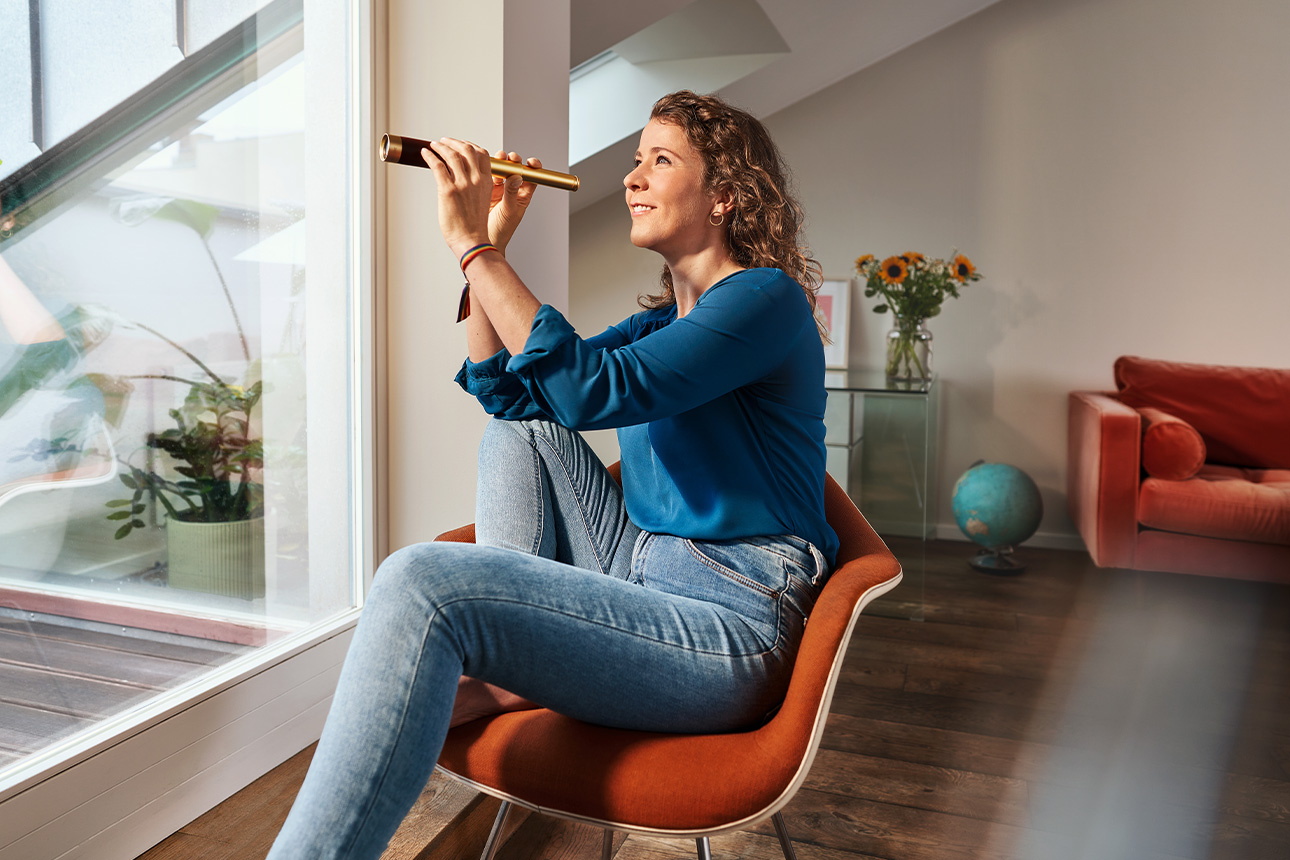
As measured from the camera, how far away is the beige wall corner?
5.49ft

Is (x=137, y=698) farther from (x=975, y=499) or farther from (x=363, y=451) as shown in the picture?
(x=975, y=499)

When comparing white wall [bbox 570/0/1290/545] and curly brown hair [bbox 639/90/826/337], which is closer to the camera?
curly brown hair [bbox 639/90/826/337]

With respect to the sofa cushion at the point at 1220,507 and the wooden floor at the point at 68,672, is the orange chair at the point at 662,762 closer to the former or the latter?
the wooden floor at the point at 68,672

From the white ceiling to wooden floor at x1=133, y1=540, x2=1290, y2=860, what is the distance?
1778mm

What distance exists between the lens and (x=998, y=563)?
339cm

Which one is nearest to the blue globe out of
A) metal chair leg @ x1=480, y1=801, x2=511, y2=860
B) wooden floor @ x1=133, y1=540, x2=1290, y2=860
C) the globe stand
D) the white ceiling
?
the globe stand

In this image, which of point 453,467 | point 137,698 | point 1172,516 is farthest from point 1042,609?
point 137,698

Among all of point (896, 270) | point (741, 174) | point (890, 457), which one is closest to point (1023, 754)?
point (890, 457)

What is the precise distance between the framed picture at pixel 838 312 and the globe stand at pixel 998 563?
3.15 feet

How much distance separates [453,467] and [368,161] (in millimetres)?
604

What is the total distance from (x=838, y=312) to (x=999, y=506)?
1063 mm

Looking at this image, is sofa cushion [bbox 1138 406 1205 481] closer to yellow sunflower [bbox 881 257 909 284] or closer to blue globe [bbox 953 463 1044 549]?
blue globe [bbox 953 463 1044 549]

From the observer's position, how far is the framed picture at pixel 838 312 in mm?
3855

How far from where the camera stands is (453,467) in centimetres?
179
